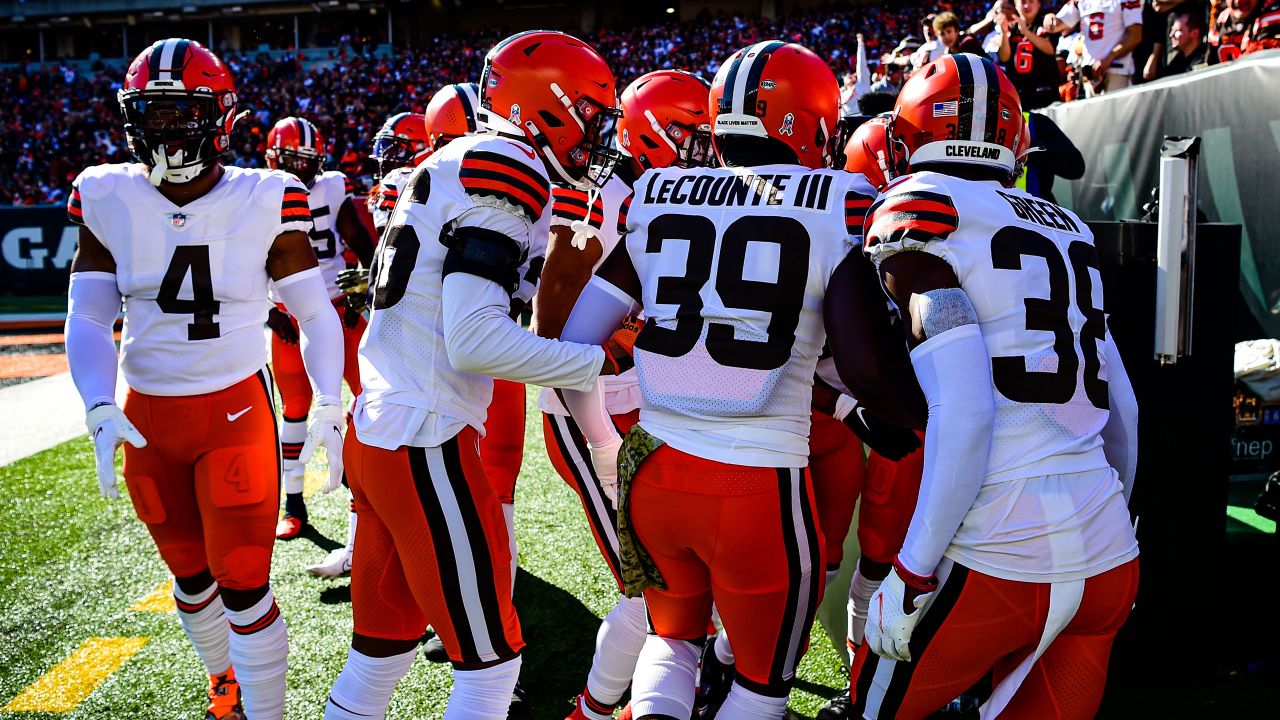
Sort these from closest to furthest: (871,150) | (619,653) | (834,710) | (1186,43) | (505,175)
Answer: (505,175), (619,653), (834,710), (871,150), (1186,43)

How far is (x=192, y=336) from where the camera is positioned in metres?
3.00

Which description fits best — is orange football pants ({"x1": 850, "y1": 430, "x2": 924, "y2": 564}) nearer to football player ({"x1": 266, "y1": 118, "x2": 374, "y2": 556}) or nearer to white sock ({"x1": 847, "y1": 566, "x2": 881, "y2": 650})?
white sock ({"x1": 847, "y1": 566, "x2": 881, "y2": 650})

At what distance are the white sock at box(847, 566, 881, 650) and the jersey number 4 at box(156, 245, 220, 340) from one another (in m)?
2.36

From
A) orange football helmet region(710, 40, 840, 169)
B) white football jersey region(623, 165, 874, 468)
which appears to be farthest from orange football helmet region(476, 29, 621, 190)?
white football jersey region(623, 165, 874, 468)

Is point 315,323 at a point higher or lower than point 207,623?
higher

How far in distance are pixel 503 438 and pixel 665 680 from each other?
1686 mm

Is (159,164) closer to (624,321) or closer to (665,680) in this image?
(624,321)

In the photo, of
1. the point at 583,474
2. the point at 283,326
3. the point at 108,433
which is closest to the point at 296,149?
the point at 283,326

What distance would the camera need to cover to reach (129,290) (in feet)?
9.78

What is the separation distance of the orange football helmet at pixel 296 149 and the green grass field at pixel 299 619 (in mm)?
2125

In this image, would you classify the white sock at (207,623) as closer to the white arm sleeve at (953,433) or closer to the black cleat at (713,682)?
the black cleat at (713,682)

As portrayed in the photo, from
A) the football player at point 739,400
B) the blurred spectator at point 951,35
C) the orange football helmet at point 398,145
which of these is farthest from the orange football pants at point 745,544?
the blurred spectator at point 951,35

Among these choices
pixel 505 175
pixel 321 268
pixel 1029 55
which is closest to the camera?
pixel 505 175

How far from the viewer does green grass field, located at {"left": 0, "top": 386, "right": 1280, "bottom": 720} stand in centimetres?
337
